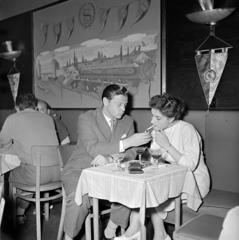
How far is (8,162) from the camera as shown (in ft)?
10.2

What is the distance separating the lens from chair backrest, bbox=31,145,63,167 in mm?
2883

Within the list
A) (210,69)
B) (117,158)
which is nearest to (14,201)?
(117,158)

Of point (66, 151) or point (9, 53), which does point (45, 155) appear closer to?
point (66, 151)

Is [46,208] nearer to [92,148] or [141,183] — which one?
[92,148]

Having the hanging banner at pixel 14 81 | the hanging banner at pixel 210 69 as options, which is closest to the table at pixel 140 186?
the hanging banner at pixel 210 69

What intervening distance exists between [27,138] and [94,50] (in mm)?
1446

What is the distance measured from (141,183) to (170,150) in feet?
1.89

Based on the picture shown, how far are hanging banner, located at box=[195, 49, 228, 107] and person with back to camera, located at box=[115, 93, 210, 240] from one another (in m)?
0.39

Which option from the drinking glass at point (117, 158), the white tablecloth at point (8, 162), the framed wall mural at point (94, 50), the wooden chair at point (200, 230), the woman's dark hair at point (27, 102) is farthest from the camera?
the framed wall mural at point (94, 50)

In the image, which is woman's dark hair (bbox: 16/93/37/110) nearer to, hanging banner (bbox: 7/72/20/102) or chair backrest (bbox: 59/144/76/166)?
chair backrest (bbox: 59/144/76/166)

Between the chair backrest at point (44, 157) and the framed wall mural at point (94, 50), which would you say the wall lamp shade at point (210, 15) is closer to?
the framed wall mural at point (94, 50)

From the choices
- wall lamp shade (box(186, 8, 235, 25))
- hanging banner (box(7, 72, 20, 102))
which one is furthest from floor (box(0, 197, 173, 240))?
hanging banner (box(7, 72, 20, 102))

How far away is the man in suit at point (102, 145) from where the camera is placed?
8.50 feet

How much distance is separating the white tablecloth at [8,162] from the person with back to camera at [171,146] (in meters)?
1.18
